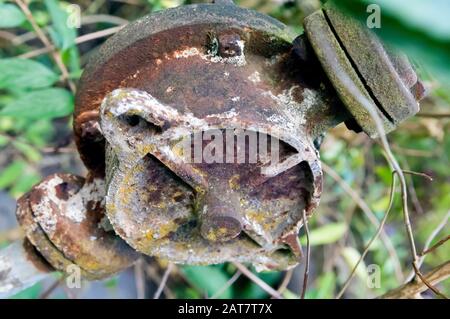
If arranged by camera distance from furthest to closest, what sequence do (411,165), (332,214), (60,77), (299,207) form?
1. (411,165)
2. (332,214)
3. (60,77)
4. (299,207)

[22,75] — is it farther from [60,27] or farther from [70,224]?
[70,224]

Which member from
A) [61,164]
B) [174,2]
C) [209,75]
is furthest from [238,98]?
[61,164]

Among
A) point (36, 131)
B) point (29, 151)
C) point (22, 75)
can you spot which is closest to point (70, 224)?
point (22, 75)

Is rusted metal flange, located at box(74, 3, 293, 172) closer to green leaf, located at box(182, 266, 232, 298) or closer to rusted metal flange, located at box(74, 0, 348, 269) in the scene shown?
rusted metal flange, located at box(74, 0, 348, 269)

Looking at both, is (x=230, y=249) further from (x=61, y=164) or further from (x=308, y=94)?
(x=61, y=164)

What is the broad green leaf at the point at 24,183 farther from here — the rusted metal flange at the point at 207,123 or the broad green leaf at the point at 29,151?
the rusted metal flange at the point at 207,123

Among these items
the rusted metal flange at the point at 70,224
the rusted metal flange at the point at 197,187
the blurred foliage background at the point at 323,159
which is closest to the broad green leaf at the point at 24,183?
the blurred foliage background at the point at 323,159
